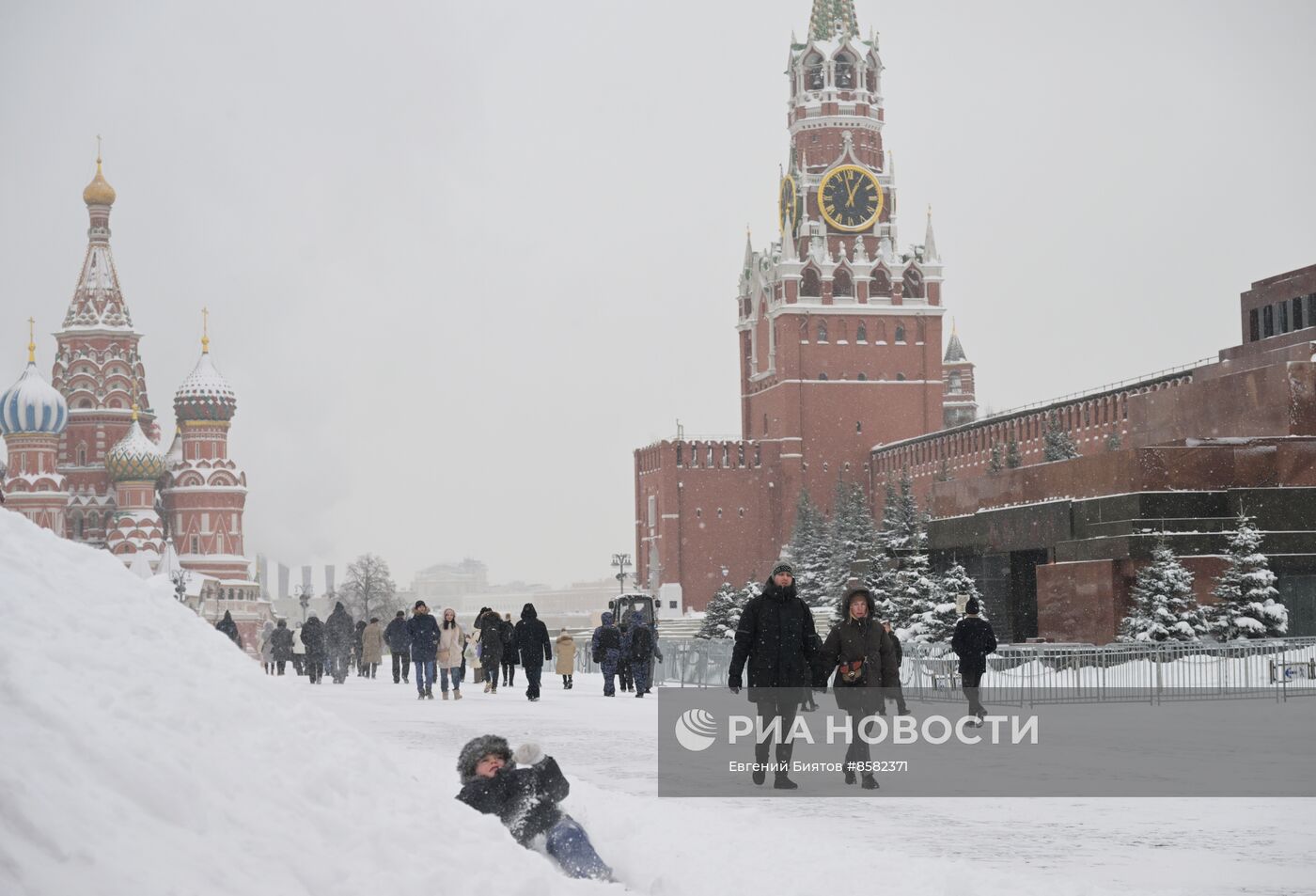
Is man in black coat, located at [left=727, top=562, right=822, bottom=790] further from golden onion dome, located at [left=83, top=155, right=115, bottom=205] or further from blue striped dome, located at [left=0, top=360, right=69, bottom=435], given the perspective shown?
golden onion dome, located at [left=83, top=155, right=115, bottom=205]

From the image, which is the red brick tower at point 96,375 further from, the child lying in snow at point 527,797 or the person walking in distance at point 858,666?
the child lying in snow at point 527,797

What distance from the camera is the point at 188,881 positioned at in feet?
16.0

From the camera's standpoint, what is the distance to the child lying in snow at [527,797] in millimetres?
6590

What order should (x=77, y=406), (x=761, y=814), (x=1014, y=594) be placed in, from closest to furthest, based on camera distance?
(x=761, y=814), (x=1014, y=594), (x=77, y=406)

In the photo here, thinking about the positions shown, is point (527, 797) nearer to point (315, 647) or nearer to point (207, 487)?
point (315, 647)

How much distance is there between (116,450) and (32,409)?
4.36 metres

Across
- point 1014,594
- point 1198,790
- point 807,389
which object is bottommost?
point 1198,790

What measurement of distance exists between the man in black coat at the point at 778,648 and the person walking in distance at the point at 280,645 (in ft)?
64.1

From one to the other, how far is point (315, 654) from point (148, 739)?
20107 mm

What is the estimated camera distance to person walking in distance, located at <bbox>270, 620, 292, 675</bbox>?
2877cm

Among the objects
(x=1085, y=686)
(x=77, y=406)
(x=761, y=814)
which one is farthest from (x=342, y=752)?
(x=77, y=406)

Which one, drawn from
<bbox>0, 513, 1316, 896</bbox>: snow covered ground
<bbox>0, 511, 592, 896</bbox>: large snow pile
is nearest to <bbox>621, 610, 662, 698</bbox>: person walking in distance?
<bbox>0, 513, 1316, 896</bbox>: snow covered ground

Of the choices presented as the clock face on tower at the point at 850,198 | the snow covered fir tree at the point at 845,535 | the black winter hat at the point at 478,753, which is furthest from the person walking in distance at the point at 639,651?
the clock face on tower at the point at 850,198

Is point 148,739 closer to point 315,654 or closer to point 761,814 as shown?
point 761,814
